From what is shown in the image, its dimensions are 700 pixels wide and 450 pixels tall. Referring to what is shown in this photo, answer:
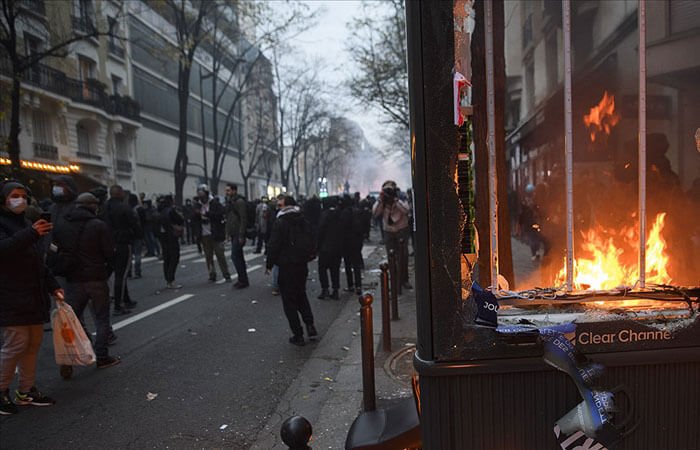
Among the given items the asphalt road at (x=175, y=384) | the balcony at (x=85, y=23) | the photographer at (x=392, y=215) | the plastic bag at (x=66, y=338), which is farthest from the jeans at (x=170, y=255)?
the balcony at (x=85, y=23)

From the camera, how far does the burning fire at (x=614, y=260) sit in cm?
200

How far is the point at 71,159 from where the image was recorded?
82.9ft

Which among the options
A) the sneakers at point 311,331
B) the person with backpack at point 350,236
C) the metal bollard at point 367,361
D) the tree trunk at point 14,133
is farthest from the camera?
the tree trunk at point 14,133

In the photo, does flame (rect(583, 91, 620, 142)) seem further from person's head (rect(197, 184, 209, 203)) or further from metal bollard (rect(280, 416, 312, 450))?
person's head (rect(197, 184, 209, 203))

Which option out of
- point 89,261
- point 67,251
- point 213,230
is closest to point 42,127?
point 213,230

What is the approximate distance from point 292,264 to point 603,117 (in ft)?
12.9

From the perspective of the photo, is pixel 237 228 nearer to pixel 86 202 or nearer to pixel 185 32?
pixel 86 202

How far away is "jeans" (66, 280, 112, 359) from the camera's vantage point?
5133 mm

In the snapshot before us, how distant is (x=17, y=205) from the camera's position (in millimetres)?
4008

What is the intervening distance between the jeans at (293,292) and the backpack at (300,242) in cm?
11

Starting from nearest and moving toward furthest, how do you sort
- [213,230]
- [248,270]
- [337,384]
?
[337,384] → [213,230] → [248,270]

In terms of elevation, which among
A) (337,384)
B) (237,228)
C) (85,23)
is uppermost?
(85,23)

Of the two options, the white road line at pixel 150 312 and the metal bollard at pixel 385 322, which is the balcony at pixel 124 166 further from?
the metal bollard at pixel 385 322

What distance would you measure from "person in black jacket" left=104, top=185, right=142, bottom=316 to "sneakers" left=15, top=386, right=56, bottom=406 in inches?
128
